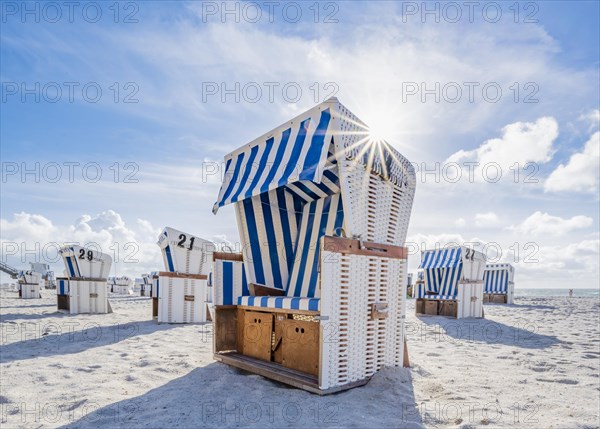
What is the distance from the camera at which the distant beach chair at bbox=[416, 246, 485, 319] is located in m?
11.3

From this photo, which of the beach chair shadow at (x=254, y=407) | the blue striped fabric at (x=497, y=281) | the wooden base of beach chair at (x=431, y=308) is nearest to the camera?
the beach chair shadow at (x=254, y=407)

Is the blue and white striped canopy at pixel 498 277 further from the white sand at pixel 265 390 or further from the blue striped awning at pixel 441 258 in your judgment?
the white sand at pixel 265 390

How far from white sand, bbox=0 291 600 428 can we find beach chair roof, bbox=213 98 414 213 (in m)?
2.07

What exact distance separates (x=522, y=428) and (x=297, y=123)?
3.44 m

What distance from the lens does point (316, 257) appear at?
197 inches

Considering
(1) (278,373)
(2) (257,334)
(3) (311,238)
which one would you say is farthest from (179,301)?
(1) (278,373)

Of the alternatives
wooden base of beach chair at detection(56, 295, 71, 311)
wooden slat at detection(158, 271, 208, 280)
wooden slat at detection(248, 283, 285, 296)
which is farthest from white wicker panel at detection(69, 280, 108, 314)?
wooden slat at detection(248, 283, 285, 296)

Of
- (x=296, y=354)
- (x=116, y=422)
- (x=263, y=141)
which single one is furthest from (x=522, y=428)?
(x=263, y=141)

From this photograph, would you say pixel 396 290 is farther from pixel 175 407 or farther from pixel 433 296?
pixel 433 296

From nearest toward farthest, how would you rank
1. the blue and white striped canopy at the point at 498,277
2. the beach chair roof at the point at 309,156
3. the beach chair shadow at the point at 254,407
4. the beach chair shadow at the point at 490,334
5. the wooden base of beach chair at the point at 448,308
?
1. the beach chair shadow at the point at 254,407
2. the beach chair roof at the point at 309,156
3. the beach chair shadow at the point at 490,334
4. the wooden base of beach chair at the point at 448,308
5. the blue and white striped canopy at the point at 498,277

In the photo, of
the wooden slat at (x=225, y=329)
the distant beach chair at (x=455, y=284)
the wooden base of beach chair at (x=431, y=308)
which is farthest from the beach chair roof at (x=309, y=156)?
the wooden base of beach chair at (x=431, y=308)

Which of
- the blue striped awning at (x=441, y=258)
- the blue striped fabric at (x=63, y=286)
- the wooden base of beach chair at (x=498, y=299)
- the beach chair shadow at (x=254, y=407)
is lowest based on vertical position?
the wooden base of beach chair at (x=498, y=299)

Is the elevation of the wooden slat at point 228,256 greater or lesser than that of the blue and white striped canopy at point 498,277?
greater

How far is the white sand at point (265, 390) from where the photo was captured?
2916mm
